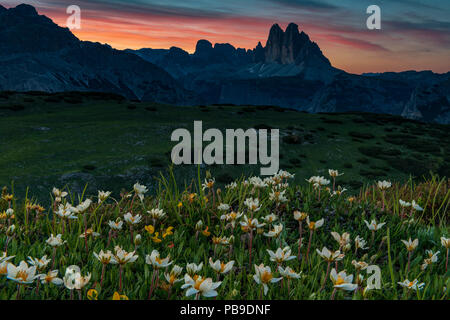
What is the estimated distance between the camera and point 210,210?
4.95 m

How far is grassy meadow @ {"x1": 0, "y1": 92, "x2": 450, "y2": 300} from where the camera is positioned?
2.83 meters

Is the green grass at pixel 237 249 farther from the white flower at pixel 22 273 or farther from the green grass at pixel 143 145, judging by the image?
the green grass at pixel 143 145

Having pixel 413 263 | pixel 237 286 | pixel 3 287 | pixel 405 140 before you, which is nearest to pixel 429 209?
pixel 413 263

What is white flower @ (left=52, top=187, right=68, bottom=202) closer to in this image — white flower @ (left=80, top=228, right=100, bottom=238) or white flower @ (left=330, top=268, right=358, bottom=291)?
white flower @ (left=80, top=228, right=100, bottom=238)

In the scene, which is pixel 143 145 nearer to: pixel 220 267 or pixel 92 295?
pixel 92 295

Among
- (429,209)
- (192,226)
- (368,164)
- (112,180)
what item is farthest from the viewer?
(368,164)

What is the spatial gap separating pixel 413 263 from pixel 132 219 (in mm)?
3072

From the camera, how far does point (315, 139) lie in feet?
103

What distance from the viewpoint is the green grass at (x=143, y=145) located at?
1872 centimetres

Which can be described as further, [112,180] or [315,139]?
[315,139]

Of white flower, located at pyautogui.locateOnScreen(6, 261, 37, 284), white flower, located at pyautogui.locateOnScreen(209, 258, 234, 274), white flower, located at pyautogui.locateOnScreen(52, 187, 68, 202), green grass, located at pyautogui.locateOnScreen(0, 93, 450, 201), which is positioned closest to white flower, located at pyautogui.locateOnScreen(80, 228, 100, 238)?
white flower, located at pyautogui.locateOnScreen(52, 187, 68, 202)

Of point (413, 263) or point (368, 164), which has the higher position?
point (413, 263)

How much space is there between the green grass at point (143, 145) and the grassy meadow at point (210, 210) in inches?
6.1
